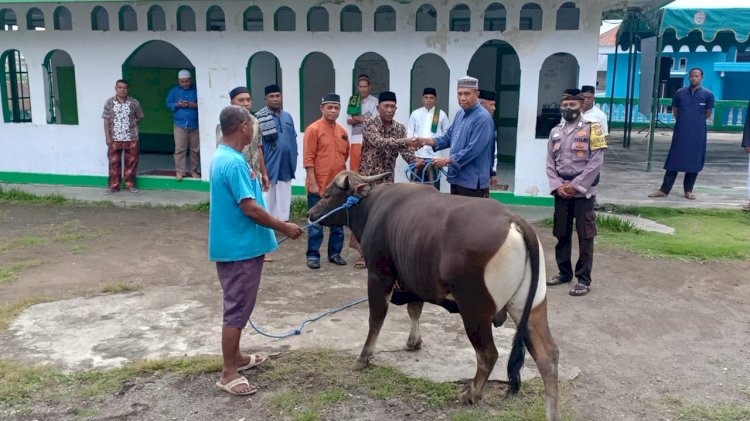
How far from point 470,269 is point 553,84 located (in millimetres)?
10013

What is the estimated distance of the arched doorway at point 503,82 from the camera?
1327 centimetres

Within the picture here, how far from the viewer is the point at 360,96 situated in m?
9.67

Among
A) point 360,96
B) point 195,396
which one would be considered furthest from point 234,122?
point 360,96

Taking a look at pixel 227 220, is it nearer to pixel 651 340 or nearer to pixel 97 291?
pixel 97 291

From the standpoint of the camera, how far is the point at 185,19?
11.2 meters

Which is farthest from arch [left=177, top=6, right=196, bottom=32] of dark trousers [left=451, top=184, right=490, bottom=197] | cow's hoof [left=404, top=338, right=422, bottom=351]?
cow's hoof [left=404, top=338, right=422, bottom=351]

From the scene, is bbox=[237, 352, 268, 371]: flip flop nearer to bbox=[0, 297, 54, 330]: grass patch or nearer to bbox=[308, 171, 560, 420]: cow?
bbox=[308, 171, 560, 420]: cow

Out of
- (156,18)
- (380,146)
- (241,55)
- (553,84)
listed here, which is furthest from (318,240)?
(553,84)

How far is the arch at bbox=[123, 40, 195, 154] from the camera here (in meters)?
13.7

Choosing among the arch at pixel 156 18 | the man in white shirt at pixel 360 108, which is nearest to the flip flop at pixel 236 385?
the man in white shirt at pixel 360 108

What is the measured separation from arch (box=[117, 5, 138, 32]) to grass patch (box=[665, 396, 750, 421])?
31.9 ft

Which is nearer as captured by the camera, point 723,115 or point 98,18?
point 98,18

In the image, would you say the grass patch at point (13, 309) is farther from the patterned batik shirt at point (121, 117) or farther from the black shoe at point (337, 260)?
the patterned batik shirt at point (121, 117)

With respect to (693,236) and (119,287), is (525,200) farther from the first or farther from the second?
(119,287)
